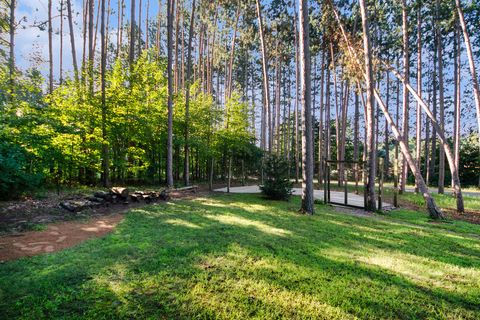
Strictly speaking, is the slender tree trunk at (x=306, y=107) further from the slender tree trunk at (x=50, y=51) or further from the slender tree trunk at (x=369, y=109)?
the slender tree trunk at (x=50, y=51)


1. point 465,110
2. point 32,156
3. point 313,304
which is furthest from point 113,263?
point 465,110

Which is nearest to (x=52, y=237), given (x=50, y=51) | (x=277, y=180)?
(x=277, y=180)

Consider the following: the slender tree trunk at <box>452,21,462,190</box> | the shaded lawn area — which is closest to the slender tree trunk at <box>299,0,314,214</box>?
the shaded lawn area

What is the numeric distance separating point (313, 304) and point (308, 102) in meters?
5.89

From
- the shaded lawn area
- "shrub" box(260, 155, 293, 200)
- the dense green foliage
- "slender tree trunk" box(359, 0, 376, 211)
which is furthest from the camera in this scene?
"shrub" box(260, 155, 293, 200)

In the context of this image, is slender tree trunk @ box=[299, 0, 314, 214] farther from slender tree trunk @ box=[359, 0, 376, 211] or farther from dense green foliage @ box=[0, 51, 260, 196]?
dense green foliage @ box=[0, 51, 260, 196]

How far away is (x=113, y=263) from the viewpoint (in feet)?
10.0

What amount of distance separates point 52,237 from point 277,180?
7499 mm

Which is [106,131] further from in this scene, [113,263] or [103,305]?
[103,305]

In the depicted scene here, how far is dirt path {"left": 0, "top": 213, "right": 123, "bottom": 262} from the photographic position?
11.3 feet

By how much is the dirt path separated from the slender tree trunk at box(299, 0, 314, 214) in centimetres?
536

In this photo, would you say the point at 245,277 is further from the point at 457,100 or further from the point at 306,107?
the point at 457,100

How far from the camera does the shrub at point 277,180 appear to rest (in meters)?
9.59

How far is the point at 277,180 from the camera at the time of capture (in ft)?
31.7
